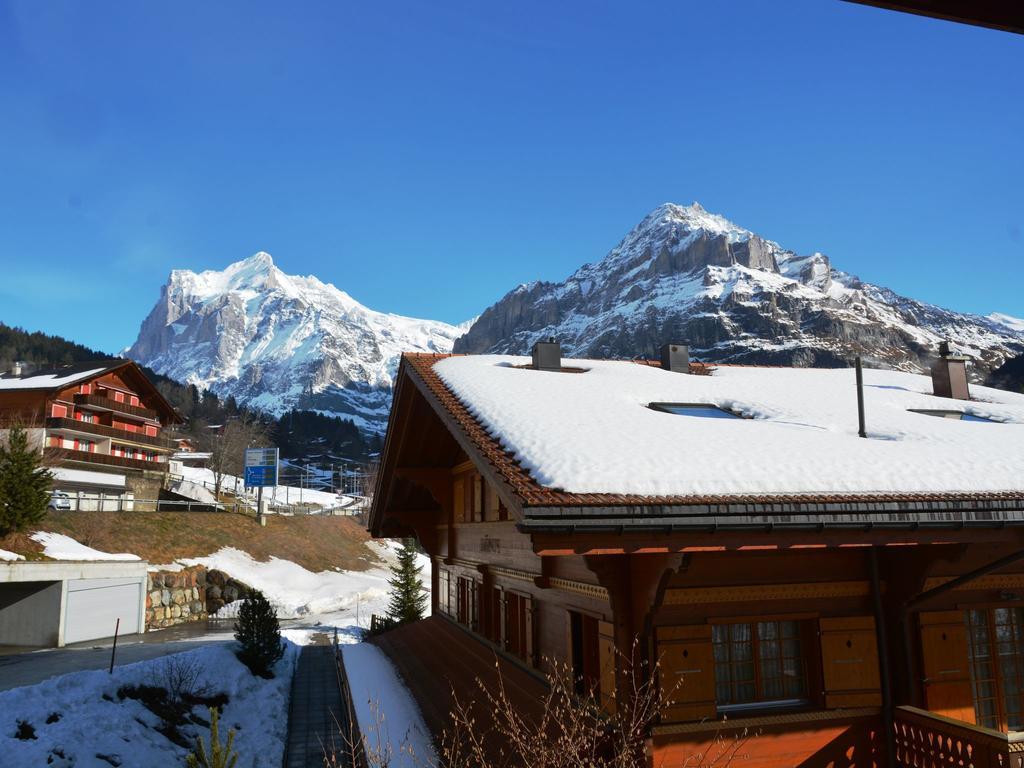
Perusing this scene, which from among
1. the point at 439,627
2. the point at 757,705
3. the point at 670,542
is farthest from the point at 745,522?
the point at 439,627

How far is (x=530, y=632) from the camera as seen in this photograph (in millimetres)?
10156

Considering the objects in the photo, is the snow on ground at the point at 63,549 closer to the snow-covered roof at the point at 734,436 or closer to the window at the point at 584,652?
the snow-covered roof at the point at 734,436

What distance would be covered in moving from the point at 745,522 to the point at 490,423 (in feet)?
10.7

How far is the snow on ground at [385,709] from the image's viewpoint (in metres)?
10.3

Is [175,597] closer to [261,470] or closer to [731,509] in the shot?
[261,470]

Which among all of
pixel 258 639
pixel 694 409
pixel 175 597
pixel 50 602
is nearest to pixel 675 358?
pixel 694 409

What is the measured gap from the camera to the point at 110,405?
180ft

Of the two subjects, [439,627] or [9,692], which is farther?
[439,627]

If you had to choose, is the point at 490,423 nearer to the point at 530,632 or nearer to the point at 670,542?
the point at 670,542

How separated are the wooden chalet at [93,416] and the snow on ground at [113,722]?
115ft

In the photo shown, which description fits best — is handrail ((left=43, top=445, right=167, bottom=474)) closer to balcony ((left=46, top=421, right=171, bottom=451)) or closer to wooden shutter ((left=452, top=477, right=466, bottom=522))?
balcony ((left=46, top=421, right=171, bottom=451))

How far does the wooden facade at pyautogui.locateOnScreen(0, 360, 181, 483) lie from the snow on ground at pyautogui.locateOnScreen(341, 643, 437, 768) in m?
34.7

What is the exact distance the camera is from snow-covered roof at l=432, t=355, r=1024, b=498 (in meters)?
6.66

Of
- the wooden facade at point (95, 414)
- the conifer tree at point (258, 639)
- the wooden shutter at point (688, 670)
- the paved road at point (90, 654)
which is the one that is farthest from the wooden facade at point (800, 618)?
the wooden facade at point (95, 414)
